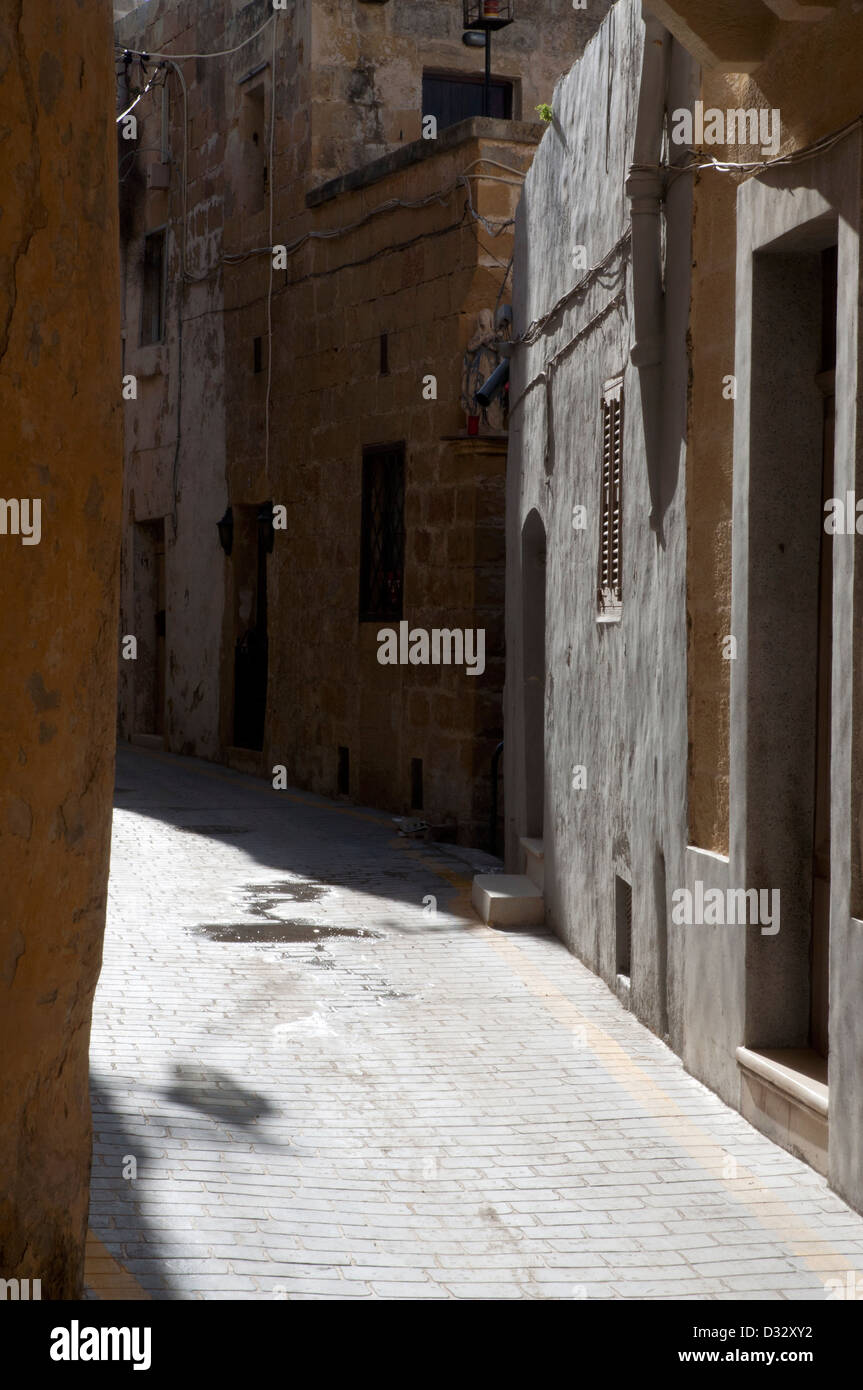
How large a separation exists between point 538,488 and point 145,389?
12022 mm

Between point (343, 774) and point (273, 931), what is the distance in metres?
6.45

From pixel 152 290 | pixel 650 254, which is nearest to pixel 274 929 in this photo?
pixel 650 254

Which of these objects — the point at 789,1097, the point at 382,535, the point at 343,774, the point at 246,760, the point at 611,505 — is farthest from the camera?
the point at 246,760

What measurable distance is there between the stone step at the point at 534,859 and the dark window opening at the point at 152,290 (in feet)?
40.1

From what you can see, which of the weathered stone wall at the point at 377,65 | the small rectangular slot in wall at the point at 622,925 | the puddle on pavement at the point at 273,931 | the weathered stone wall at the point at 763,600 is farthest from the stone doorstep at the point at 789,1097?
the weathered stone wall at the point at 377,65

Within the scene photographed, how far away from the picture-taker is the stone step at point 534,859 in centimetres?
1077

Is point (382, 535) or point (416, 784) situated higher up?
point (382, 535)

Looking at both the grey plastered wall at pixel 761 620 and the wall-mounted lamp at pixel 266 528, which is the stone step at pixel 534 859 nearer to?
the grey plastered wall at pixel 761 620

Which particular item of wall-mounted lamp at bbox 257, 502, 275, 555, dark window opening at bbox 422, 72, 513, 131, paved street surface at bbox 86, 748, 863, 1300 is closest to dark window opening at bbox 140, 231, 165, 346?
wall-mounted lamp at bbox 257, 502, 275, 555

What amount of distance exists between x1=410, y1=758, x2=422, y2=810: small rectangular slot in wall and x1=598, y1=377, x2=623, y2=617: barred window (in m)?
6.03

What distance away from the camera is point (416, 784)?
1493 cm

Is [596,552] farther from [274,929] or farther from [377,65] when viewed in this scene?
[377,65]

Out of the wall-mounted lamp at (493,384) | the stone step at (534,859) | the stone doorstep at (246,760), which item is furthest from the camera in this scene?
the stone doorstep at (246,760)

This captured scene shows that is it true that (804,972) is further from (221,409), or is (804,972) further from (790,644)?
(221,409)
